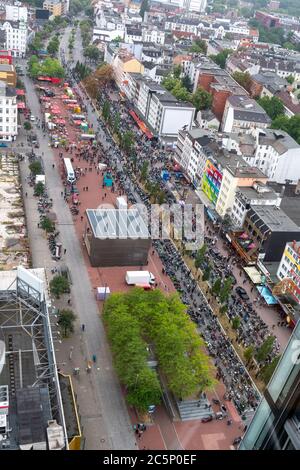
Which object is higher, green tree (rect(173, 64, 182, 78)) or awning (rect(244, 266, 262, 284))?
green tree (rect(173, 64, 182, 78))

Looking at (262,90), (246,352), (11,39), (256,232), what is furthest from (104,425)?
(11,39)

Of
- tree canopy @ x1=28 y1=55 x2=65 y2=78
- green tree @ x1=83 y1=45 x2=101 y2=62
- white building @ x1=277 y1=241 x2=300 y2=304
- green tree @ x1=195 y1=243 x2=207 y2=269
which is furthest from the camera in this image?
green tree @ x1=83 y1=45 x2=101 y2=62

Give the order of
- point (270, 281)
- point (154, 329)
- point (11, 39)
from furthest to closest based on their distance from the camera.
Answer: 1. point (11, 39)
2. point (270, 281)
3. point (154, 329)

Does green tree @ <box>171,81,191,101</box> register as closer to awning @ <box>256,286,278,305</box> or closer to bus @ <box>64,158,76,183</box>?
bus @ <box>64,158,76,183</box>

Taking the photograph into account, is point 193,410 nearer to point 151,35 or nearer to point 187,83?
point 187,83

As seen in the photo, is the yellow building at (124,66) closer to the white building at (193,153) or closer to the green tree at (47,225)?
the white building at (193,153)

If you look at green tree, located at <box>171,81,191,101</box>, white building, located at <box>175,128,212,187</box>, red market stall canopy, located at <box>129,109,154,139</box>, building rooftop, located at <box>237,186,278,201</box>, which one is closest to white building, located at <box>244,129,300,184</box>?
white building, located at <box>175,128,212,187</box>

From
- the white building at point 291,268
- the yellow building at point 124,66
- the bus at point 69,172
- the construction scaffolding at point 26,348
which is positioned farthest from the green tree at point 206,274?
the yellow building at point 124,66

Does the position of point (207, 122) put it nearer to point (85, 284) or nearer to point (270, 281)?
point (270, 281)
